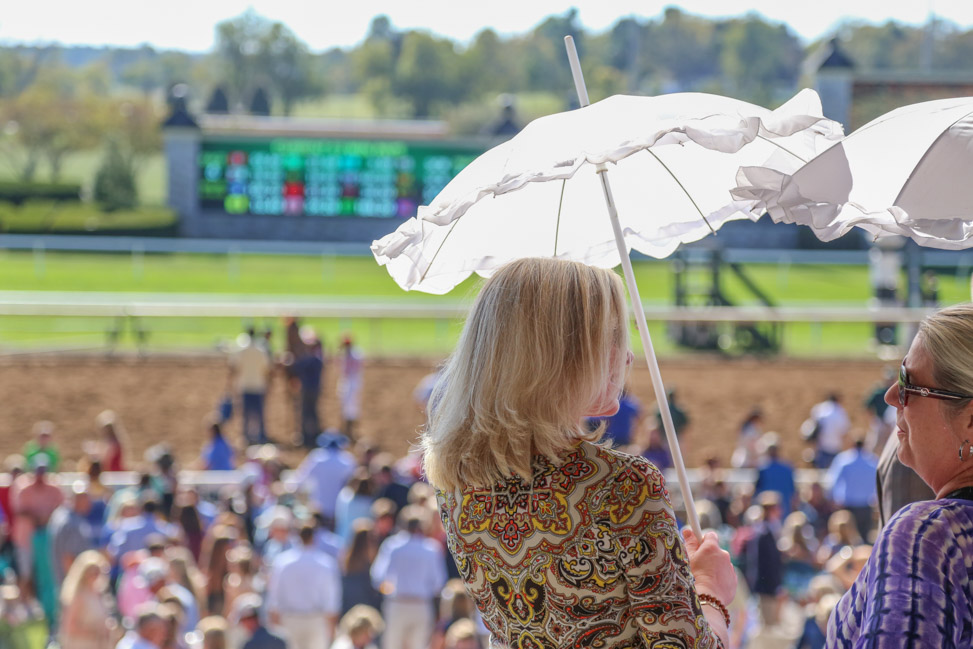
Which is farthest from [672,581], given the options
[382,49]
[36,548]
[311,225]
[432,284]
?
[382,49]

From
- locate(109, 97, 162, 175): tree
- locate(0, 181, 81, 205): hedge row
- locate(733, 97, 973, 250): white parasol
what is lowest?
locate(733, 97, 973, 250): white parasol

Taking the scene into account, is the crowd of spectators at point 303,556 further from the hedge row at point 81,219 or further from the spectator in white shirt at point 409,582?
the hedge row at point 81,219

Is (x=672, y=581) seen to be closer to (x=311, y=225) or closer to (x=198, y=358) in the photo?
(x=198, y=358)

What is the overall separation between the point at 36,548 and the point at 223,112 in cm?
3318

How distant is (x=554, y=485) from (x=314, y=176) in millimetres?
21122

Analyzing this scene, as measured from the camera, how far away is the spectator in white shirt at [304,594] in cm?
654

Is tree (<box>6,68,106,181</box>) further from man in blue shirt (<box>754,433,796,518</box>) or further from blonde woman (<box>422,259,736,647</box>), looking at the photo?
blonde woman (<box>422,259,736,647</box>)

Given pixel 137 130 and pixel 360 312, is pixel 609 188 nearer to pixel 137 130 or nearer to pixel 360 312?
pixel 360 312

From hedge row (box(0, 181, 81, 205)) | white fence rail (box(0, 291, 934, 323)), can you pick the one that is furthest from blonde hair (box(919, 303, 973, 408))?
hedge row (box(0, 181, 81, 205))

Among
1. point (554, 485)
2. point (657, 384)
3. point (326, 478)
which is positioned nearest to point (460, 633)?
point (657, 384)

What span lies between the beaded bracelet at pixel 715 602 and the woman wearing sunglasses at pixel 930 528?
0.23 metres

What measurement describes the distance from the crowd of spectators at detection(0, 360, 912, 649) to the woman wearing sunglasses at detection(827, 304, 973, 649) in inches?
135

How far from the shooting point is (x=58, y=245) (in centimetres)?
Result: 2980

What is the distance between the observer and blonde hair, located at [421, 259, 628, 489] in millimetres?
1649
